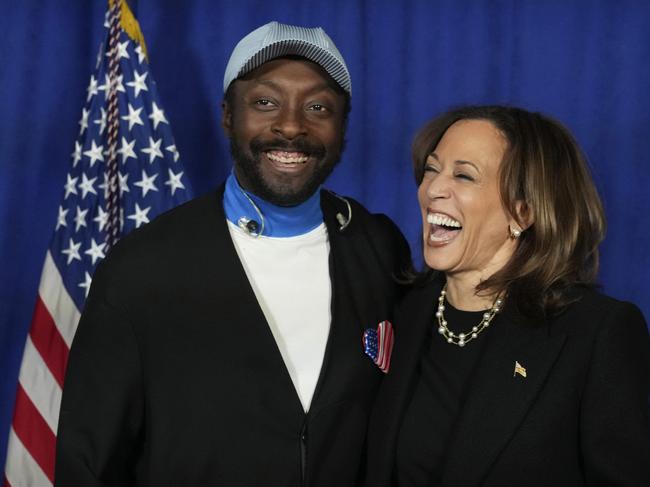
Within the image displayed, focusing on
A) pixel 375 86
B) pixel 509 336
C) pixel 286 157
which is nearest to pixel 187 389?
pixel 286 157

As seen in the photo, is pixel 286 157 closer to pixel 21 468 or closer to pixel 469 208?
pixel 469 208

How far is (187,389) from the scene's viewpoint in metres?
1.72

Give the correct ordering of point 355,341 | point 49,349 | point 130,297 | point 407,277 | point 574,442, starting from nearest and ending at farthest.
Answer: point 574,442 < point 130,297 < point 355,341 < point 407,277 < point 49,349

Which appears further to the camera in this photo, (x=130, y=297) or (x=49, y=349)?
(x=49, y=349)

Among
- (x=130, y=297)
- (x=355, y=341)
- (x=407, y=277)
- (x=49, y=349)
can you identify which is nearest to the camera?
(x=130, y=297)

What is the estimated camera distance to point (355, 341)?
1.85 m

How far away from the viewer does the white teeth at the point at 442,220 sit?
5.98ft

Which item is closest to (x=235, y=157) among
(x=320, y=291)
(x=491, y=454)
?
(x=320, y=291)

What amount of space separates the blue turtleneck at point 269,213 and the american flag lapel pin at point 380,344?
275 millimetres

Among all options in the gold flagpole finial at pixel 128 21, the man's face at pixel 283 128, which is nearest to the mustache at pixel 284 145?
the man's face at pixel 283 128

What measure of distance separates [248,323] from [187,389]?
0.18 m

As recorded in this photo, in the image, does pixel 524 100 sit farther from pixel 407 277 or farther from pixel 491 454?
pixel 491 454

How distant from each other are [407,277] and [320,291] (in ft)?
0.82

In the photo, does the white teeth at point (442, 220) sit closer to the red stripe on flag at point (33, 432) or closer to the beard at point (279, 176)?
the beard at point (279, 176)
